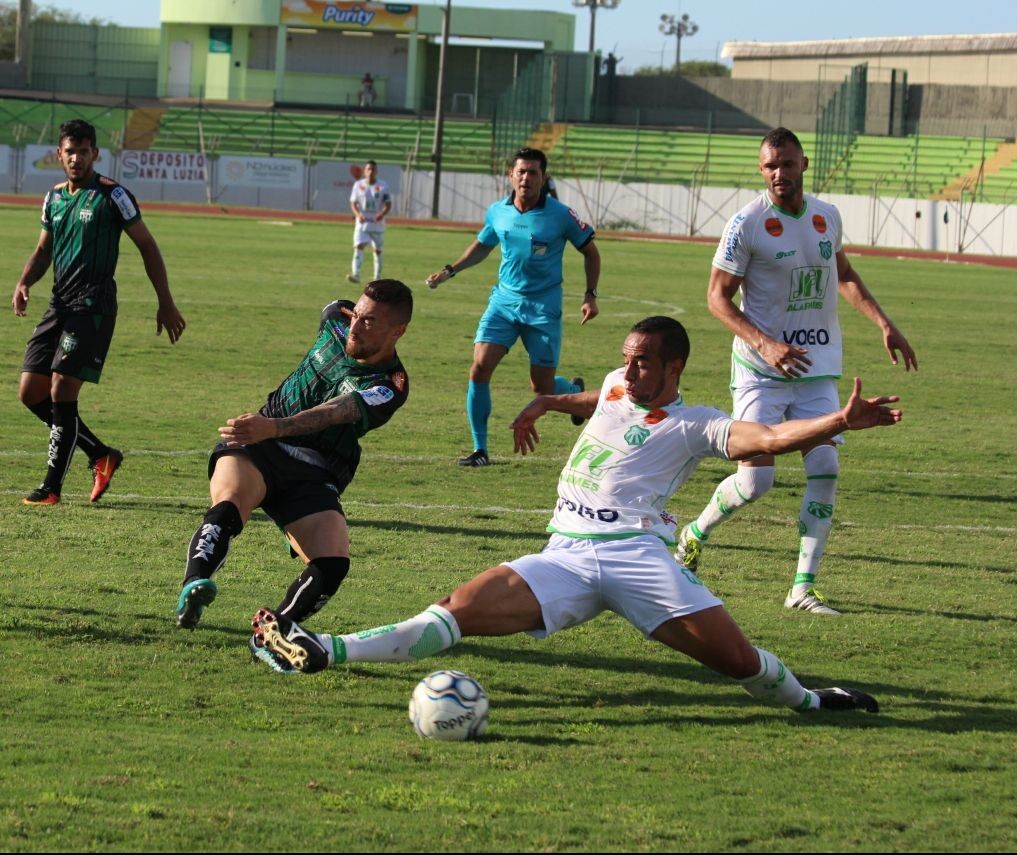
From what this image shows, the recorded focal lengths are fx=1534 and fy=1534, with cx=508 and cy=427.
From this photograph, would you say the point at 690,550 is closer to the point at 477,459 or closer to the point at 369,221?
the point at 477,459

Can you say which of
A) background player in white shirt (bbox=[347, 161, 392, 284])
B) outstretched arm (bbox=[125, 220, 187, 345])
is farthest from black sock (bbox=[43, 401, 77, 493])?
background player in white shirt (bbox=[347, 161, 392, 284])

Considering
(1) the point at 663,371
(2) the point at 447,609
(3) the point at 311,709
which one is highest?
(1) the point at 663,371

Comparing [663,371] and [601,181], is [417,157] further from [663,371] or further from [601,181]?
[663,371]

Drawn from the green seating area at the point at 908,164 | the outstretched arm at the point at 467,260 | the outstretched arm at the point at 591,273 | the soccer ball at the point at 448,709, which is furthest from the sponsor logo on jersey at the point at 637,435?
the green seating area at the point at 908,164

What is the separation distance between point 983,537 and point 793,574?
1.80m

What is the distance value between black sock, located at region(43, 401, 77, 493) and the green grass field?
0.27 m

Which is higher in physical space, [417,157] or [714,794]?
[417,157]

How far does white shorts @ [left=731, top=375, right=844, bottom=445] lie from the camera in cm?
773

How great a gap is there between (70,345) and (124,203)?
2.96ft

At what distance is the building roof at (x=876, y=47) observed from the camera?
214ft

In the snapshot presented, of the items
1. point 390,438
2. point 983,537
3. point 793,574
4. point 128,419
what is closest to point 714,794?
point 793,574

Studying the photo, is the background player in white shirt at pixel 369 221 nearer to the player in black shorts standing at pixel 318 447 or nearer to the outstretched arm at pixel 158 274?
the outstretched arm at pixel 158 274

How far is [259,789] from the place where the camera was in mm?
4656

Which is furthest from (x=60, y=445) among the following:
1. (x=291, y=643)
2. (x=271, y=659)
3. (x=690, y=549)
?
(x=291, y=643)
